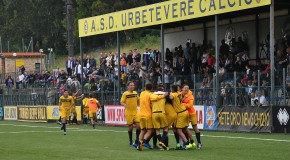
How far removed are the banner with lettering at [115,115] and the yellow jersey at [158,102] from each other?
15.3 m

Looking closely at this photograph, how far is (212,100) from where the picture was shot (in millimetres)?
29062

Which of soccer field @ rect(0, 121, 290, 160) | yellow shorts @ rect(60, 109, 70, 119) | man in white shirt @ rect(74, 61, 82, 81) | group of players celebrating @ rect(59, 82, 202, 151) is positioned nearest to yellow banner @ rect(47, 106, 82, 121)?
man in white shirt @ rect(74, 61, 82, 81)

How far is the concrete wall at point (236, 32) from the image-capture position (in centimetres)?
3312

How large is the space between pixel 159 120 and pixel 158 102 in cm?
54

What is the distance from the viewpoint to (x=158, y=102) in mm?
18734

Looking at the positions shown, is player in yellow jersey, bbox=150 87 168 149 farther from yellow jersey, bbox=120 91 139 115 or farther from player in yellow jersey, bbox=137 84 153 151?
yellow jersey, bbox=120 91 139 115

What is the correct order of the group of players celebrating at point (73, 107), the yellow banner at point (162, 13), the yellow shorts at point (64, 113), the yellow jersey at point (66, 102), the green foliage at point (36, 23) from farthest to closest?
the green foliage at point (36, 23) → the yellow jersey at point (66, 102) → the group of players celebrating at point (73, 107) → the yellow shorts at point (64, 113) → the yellow banner at point (162, 13)

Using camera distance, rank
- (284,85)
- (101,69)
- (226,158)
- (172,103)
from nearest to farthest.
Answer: (226,158) < (172,103) < (284,85) < (101,69)

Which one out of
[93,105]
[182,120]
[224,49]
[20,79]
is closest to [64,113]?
[93,105]

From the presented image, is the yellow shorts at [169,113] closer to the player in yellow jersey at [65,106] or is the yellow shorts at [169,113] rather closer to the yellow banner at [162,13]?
the yellow banner at [162,13]

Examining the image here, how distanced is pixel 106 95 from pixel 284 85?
46.2 ft

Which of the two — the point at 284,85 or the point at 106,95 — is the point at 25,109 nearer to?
the point at 106,95

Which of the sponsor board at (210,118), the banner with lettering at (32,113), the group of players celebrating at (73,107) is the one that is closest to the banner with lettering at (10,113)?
the banner with lettering at (32,113)

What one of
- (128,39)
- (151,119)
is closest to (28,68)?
(128,39)
